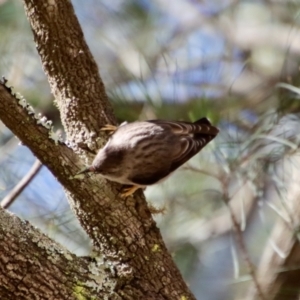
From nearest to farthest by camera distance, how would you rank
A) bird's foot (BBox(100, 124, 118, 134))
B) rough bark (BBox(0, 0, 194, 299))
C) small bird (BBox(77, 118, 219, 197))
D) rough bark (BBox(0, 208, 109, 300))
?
rough bark (BBox(0, 208, 109, 300))
rough bark (BBox(0, 0, 194, 299))
bird's foot (BBox(100, 124, 118, 134))
small bird (BBox(77, 118, 219, 197))

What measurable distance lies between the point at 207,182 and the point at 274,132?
1.06ft

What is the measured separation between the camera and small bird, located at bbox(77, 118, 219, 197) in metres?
1.41

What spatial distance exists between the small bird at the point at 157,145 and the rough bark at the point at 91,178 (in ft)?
0.40

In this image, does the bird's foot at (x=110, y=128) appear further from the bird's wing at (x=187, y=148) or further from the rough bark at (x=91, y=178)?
the bird's wing at (x=187, y=148)

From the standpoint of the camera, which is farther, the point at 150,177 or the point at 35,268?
the point at 150,177

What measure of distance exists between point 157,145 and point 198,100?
163 millimetres

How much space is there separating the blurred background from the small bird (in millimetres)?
65

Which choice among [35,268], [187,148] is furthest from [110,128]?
[35,268]

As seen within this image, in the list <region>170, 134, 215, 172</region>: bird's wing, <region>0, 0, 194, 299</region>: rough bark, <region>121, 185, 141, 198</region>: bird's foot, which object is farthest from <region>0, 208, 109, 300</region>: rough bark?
<region>170, 134, 215, 172</region>: bird's wing

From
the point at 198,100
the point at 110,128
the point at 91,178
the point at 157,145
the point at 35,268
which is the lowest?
the point at 35,268

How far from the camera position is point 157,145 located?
150 centimetres

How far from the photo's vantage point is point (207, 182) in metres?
1.73

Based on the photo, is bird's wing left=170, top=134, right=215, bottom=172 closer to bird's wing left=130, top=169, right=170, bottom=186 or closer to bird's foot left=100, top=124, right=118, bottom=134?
bird's wing left=130, top=169, right=170, bottom=186

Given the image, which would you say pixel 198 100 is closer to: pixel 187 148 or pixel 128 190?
pixel 187 148
